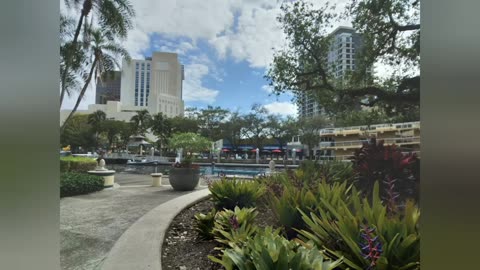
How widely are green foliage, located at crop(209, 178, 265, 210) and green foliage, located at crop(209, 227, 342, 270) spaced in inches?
77.1

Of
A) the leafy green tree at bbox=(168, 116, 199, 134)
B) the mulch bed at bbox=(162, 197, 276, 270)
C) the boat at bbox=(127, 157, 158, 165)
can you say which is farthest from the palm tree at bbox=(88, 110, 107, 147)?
the mulch bed at bbox=(162, 197, 276, 270)

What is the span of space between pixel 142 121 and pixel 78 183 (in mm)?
1600

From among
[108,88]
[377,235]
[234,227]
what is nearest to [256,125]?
[234,227]

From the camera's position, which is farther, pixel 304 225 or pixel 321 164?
pixel 321 164

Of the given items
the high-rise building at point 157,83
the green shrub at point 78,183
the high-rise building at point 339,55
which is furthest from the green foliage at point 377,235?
the green shrub at point 78,183

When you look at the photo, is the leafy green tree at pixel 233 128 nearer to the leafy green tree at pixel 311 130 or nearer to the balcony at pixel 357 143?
the leafy green tree at pixel 311 130

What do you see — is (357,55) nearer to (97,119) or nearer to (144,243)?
(144,243)

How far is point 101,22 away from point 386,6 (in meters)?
5.30

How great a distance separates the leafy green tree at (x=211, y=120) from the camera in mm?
4148

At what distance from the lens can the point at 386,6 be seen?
11.1ft
